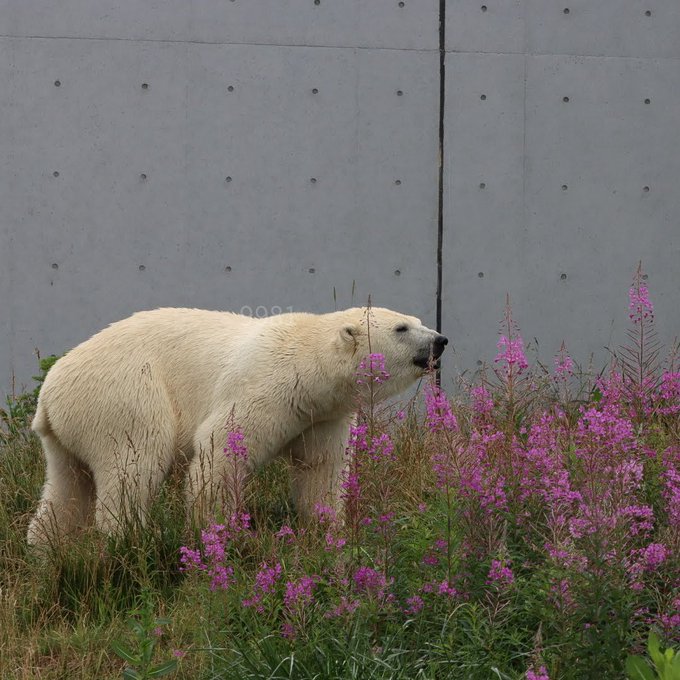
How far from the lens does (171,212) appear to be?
7539mm

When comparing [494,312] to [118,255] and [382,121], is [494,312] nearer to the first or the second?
[382,121]

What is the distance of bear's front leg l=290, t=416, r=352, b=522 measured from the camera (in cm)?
452

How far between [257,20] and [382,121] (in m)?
1.11

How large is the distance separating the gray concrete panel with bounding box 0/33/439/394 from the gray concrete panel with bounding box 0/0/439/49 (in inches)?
3.4

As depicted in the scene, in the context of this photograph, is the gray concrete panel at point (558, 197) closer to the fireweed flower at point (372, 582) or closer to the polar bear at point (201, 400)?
the polar bear at point (201, 400)

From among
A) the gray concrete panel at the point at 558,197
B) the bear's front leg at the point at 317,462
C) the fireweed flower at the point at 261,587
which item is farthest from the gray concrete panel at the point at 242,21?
the fireweed flower at the point at 261,587

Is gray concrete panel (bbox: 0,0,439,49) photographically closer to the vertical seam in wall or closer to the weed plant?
the vertical seam in wall

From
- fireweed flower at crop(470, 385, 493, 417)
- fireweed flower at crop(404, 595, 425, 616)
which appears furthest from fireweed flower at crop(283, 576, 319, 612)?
fireweed flower at crop(470, 385, 493, 417)

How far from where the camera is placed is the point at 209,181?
7562mm

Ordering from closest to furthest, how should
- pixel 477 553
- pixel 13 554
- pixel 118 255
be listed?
pixel 477 553 → pixel 13 554 → pixel 118 255

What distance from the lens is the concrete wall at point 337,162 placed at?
7.48 m

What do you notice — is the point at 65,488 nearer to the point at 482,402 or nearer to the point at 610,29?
the point at 482,402

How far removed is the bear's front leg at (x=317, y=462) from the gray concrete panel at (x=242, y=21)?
147 inches

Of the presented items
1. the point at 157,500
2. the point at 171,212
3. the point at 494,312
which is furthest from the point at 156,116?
the point at 157,500
